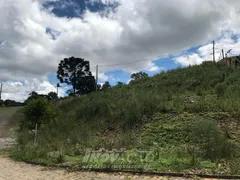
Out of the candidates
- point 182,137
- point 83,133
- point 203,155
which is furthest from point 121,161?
point 83,133

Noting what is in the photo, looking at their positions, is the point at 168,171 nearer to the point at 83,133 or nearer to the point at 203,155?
the point at 203,155

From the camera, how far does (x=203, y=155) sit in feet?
30.7

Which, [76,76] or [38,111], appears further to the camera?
[76,76]

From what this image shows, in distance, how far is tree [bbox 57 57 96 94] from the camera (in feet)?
186

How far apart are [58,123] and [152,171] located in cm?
1001

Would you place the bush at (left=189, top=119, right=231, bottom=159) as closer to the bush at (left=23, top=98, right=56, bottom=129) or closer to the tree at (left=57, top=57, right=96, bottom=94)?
the bush at (left=23, top=98, right=56, bottom=129)

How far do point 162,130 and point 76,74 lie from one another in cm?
4537

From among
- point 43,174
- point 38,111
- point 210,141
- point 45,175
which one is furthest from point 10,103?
point 210,141

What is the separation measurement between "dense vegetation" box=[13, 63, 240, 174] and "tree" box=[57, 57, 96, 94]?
35089 millimetres

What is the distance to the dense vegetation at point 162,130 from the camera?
9266 millimetres

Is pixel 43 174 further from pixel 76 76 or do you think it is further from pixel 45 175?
pixel 76 76

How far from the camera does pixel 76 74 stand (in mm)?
A: 57281

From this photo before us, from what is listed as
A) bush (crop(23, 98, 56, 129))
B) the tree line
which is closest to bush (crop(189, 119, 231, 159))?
bush (crop(23, 98, 56, 129))

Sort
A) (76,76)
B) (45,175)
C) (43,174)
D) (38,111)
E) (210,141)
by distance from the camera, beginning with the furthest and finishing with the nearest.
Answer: (76,76) → (38,111) → (210,141) → (43,174) → (45,175)
